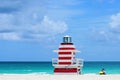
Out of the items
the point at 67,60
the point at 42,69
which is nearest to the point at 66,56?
the point at 67,60

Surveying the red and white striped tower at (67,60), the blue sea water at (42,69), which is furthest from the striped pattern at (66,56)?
the blue sea water at (42,69)

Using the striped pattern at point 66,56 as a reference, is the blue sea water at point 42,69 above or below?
above

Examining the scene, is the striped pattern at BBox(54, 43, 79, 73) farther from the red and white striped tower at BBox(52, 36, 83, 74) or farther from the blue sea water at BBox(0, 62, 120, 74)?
the blue sea water at BBox(0, 62, 120, 74)

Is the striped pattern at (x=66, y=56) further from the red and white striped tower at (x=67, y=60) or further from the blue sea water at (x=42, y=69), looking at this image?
the blue sea water at (x=42, y=69)

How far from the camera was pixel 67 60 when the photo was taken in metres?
30.4

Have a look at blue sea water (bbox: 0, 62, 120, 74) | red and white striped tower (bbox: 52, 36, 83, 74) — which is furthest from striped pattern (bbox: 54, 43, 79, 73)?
blue sea water (bbox: 0, 62, 120, 74)

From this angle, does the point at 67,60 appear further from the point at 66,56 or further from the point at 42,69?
the point at 42,69

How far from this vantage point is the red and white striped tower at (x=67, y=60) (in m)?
30.2

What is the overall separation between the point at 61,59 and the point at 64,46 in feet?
2.84

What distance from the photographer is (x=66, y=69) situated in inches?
1212

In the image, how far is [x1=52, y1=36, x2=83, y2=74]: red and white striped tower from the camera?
30219 millimetres
